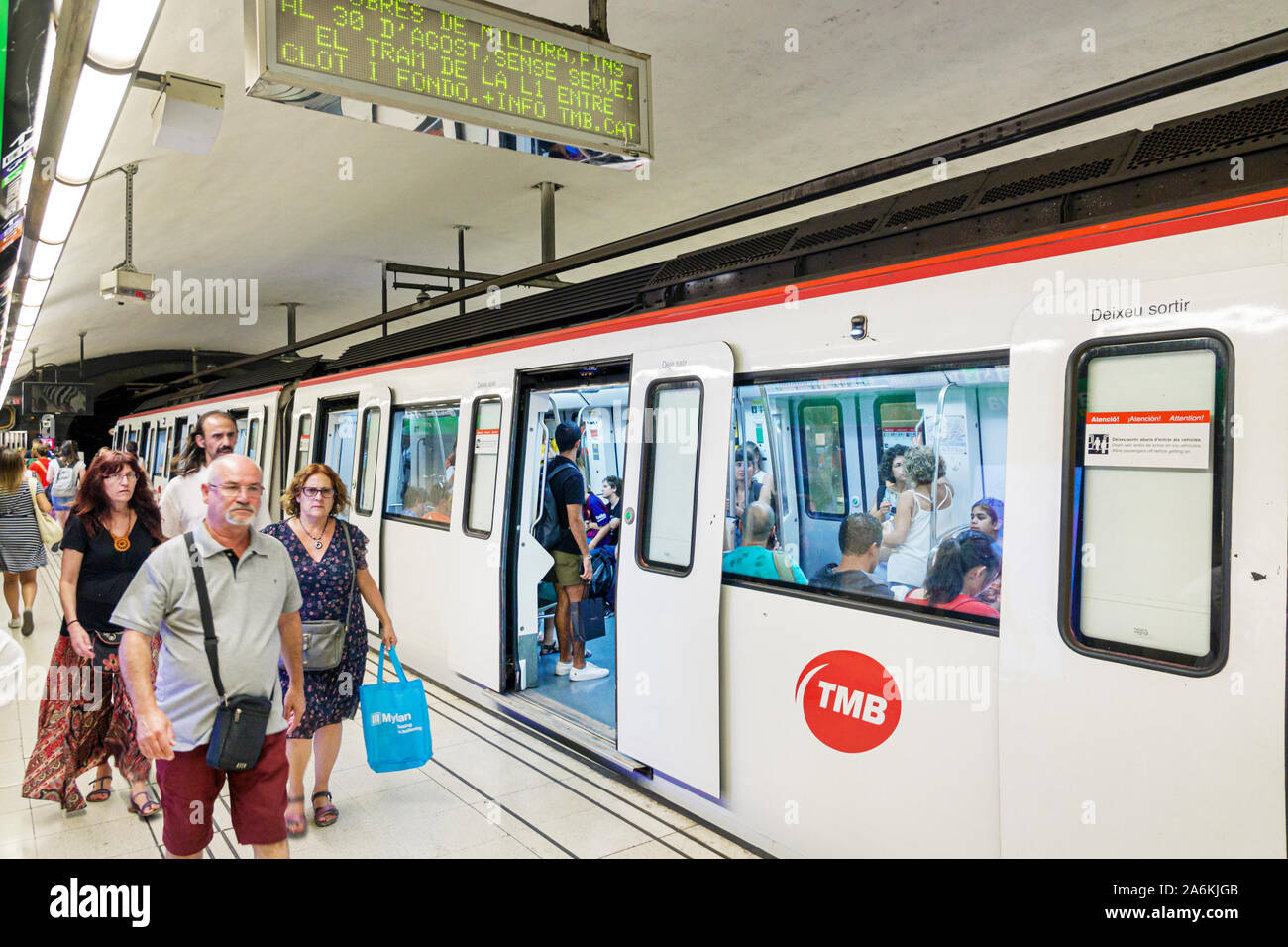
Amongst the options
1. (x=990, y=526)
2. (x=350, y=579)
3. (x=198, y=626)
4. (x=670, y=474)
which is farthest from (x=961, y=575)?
(x=350, y=579)

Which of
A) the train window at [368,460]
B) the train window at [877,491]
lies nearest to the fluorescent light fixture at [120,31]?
the train window at [877,491]

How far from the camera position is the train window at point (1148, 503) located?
2.15 meters

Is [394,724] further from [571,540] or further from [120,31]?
[120,31]

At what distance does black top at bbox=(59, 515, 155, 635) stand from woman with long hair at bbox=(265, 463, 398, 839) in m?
0.62

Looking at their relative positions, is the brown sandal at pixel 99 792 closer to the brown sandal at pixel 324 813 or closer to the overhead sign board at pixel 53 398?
the brown sandal at pixel 324 813

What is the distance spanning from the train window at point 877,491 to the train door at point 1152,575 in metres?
0.23

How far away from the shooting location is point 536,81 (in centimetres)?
287

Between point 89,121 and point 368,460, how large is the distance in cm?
389

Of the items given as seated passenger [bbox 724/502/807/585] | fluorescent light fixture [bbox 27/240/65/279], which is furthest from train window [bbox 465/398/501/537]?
fluorescent light fixture [bbox 27/240/65/279]

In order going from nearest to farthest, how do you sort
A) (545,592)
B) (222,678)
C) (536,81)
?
1. (222,678)
2. (536,81)
3. (545,592)

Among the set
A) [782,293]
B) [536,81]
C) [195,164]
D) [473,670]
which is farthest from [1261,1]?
[195,164]

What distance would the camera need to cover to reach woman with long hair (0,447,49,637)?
726 cm

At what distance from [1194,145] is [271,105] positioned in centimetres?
478

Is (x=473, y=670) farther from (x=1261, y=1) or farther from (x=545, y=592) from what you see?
(x=1261, y=1)
